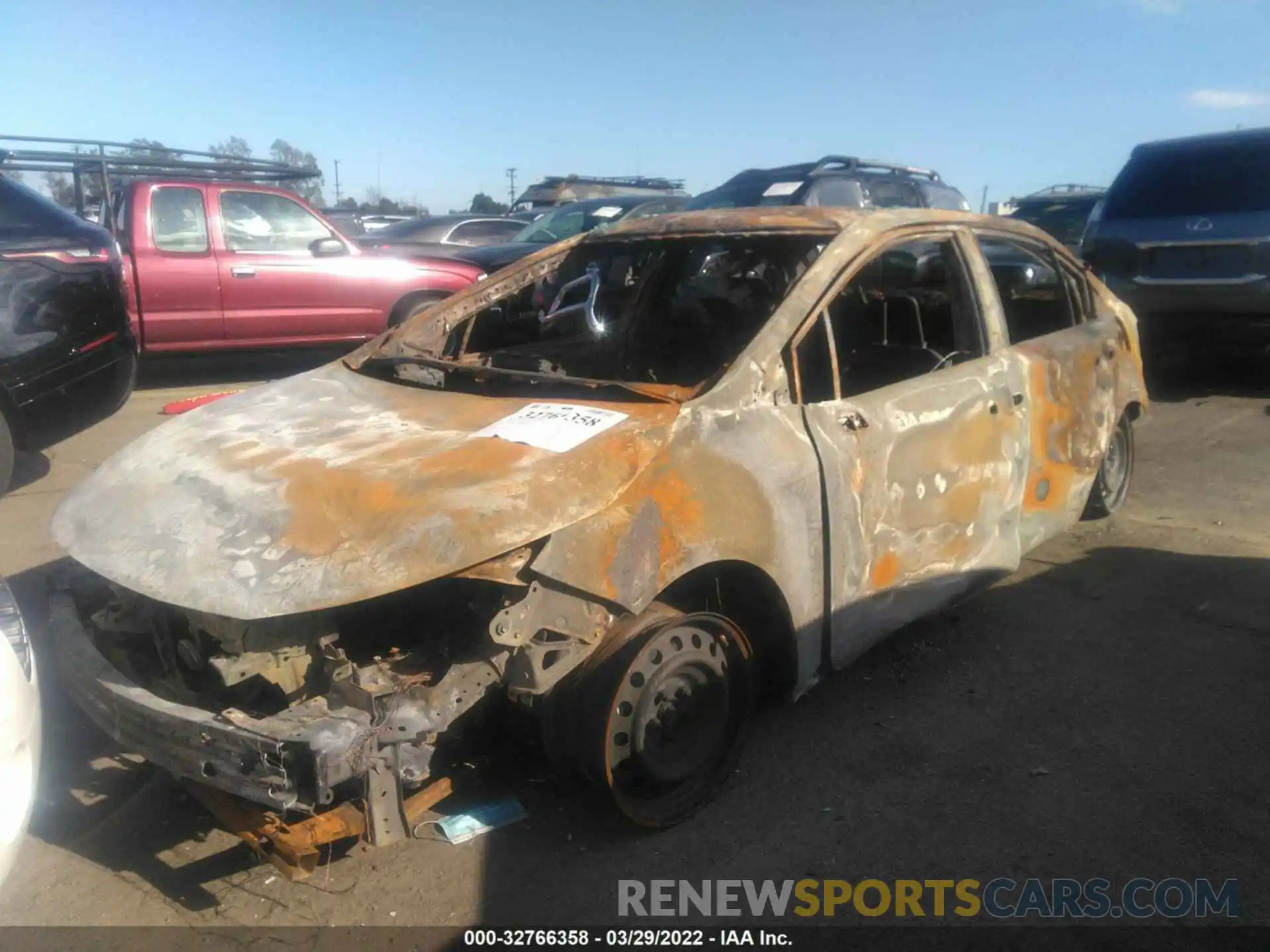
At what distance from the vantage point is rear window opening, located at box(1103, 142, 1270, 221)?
7184 millimetres

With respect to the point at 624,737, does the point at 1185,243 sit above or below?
above

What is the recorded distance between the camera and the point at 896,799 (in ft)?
9.51

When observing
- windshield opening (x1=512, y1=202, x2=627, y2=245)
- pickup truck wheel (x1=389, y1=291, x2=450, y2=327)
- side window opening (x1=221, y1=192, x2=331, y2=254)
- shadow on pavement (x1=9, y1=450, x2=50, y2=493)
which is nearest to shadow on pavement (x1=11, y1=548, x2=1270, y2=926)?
shadow on pavement (x1=9, y1=450, x2=50, y2=493)

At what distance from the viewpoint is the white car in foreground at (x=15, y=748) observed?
2184 millimetres

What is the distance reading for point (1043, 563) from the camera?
4.61 meters

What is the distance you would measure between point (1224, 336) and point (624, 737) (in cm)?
680

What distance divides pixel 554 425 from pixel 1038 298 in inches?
116

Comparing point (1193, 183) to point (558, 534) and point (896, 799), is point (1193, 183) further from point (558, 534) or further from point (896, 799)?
point (558, 534)

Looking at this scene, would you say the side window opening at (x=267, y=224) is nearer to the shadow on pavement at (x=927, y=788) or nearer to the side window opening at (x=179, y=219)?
the side window opening at (x=179, y=219)

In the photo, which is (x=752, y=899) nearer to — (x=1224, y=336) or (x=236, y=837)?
(x=236, y=837)

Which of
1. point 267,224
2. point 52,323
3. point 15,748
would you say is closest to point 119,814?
point 15,748

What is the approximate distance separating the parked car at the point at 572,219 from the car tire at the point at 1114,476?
613 cm

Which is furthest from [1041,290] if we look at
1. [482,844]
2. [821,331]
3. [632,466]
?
[482,844]

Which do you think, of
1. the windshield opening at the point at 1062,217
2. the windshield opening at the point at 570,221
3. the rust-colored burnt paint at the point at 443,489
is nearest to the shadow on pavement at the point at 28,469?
the rust-colored burnt paint at the point at 443,489
